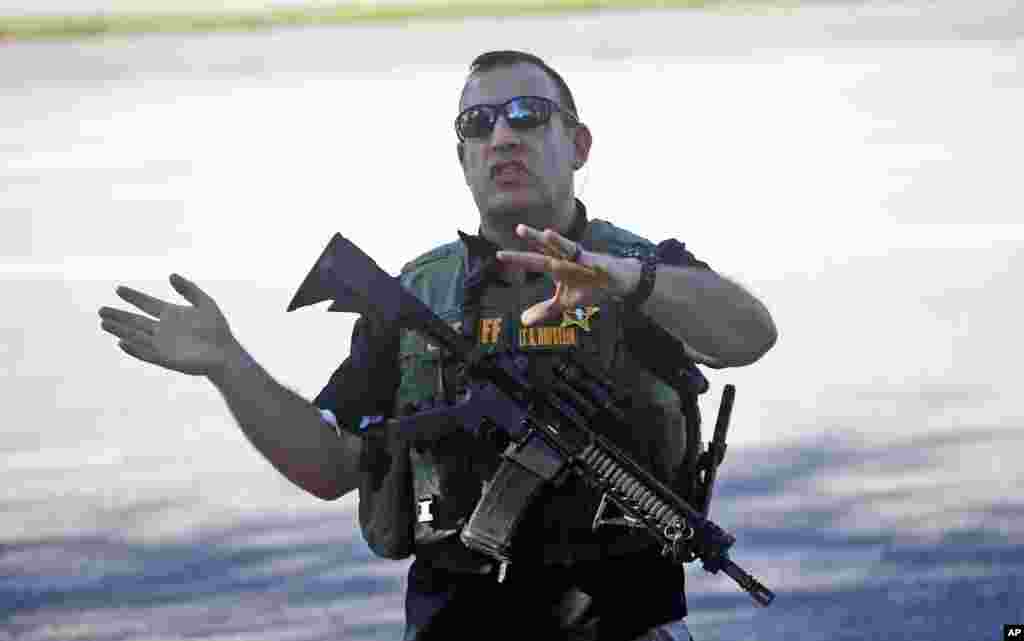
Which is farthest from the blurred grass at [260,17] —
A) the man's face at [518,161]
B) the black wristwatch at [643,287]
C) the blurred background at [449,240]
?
the black wristwatch at [643,287]

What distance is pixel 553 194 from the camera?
4.93m

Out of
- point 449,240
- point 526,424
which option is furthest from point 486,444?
point 449,240

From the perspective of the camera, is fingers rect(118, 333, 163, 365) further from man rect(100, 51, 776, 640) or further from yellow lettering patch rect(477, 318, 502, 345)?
yellow lettering patch rect(477, 318, 502, 345)

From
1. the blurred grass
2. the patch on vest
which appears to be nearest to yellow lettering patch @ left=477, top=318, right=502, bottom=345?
the patch on vest

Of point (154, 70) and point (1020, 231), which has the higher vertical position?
point (154, 70)

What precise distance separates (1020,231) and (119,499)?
24.9 feet

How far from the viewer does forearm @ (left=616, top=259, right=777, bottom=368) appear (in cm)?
459

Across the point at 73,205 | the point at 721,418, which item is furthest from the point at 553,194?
the point at 73,205

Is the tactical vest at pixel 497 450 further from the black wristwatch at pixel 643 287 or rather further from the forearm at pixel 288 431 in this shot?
the black wristwatch at pixel 643 287

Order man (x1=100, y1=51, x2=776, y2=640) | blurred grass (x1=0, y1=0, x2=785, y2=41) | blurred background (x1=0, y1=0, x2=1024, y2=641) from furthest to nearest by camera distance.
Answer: blurred grass (x1=0, y1=0, x2=785, y2=41) < blurred background (x1=0, y1=0, x2=1024, y2=641) < man (x1=100, y1=51, x2=776, y2=640)

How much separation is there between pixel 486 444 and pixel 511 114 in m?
0.60

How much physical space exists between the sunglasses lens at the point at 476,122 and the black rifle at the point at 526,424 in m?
0.33

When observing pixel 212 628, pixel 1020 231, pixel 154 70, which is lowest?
pixel 212 628

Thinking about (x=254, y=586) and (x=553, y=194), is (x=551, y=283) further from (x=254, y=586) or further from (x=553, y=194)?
(x=254, y=586)
